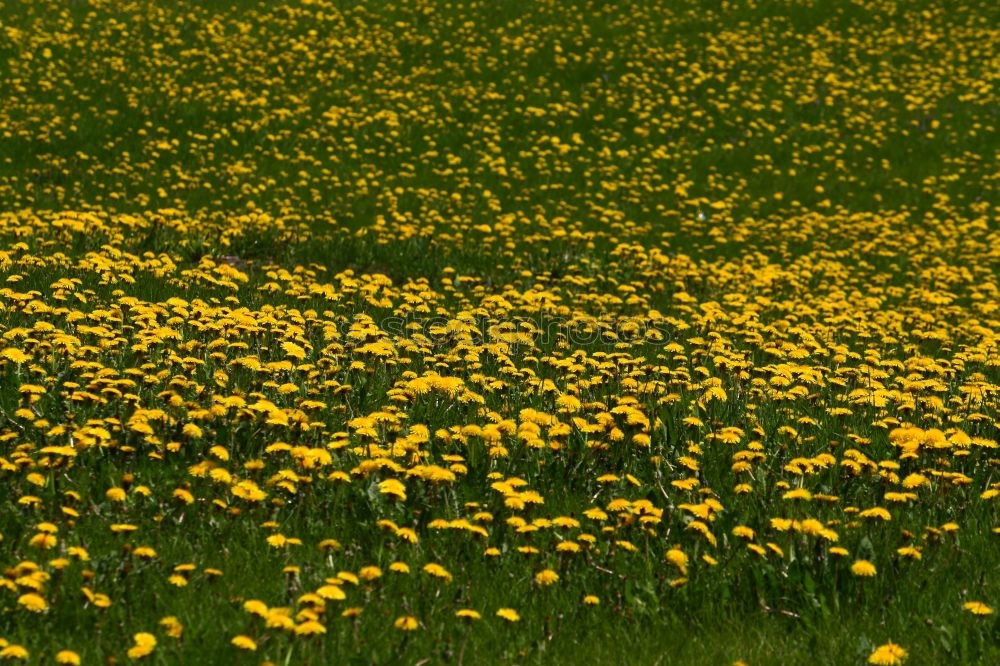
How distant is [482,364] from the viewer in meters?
7.46

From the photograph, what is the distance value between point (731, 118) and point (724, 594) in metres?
16.9

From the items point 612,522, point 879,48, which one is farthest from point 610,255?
point 879,48

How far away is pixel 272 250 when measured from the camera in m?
12.7

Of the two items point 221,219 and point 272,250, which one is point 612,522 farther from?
point 221,219

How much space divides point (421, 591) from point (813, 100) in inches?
752

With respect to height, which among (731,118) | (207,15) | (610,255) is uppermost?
(207,15)

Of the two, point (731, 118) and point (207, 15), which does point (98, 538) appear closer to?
point (731, 118)

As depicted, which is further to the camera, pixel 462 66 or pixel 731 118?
pixel 462 66

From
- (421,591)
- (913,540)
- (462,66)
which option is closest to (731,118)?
(462,66)

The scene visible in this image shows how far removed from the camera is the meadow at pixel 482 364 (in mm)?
4156

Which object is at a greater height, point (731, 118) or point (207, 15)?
point (207, 15)

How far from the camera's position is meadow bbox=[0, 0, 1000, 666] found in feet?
13.6

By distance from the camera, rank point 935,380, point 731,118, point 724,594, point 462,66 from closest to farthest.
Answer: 1. point 724,594
2. point 935,380
3. point 731,118
4. point 462,66

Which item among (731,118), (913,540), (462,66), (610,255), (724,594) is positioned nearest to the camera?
(724,594)
